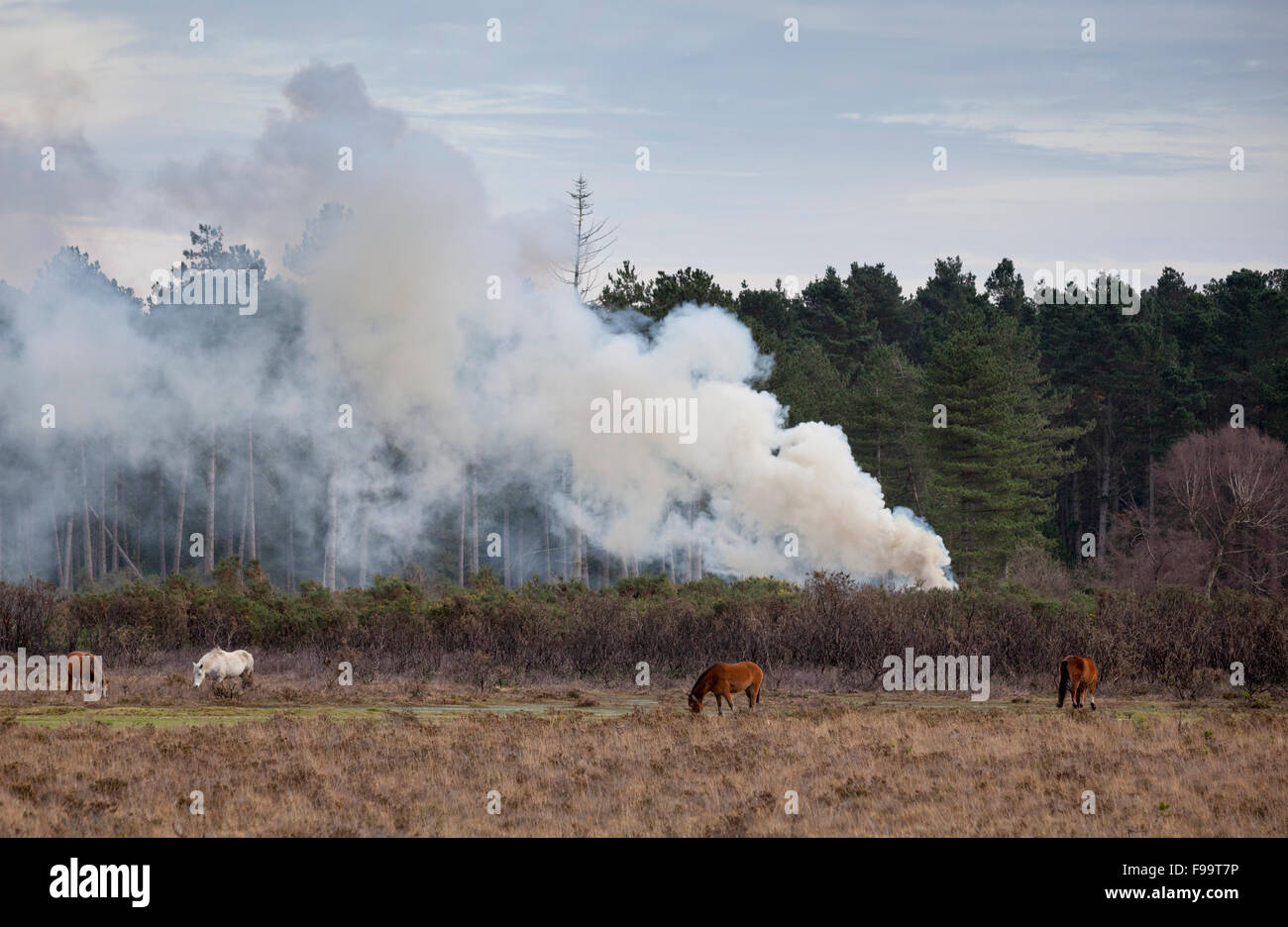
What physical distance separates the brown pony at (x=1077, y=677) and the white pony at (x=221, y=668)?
16.7 meters

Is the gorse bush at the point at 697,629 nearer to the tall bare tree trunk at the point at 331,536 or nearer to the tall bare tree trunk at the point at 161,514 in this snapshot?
the tall bare tree trunk at the point at 331,536

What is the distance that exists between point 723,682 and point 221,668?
10925mm

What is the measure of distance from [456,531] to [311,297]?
21.2 m

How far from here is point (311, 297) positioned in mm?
54906

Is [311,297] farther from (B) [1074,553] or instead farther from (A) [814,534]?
(B) [1074,553]

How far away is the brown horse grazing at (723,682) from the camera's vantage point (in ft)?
82.3

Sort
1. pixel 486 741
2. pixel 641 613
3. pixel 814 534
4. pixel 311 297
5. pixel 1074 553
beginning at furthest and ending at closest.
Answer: pixel 1074 553, pixel 311 297, pixel 814 534, pixel 641 613, pixel 486 741

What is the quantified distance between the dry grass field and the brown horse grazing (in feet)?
1.62

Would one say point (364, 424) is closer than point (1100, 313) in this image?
Yes

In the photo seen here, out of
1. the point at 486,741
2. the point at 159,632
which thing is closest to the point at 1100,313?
the point at 159,632

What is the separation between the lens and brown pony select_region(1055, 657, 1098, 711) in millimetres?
26062

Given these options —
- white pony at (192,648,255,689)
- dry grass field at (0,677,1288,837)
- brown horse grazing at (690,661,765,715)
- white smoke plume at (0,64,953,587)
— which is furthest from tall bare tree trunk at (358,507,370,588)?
brown horse grazing at (690,661,765,715)

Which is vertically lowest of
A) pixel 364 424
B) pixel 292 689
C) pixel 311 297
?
pixel 292 689

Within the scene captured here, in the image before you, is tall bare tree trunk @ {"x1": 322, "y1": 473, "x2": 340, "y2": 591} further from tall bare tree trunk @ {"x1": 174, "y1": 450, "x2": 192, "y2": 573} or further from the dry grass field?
the dry grass field
